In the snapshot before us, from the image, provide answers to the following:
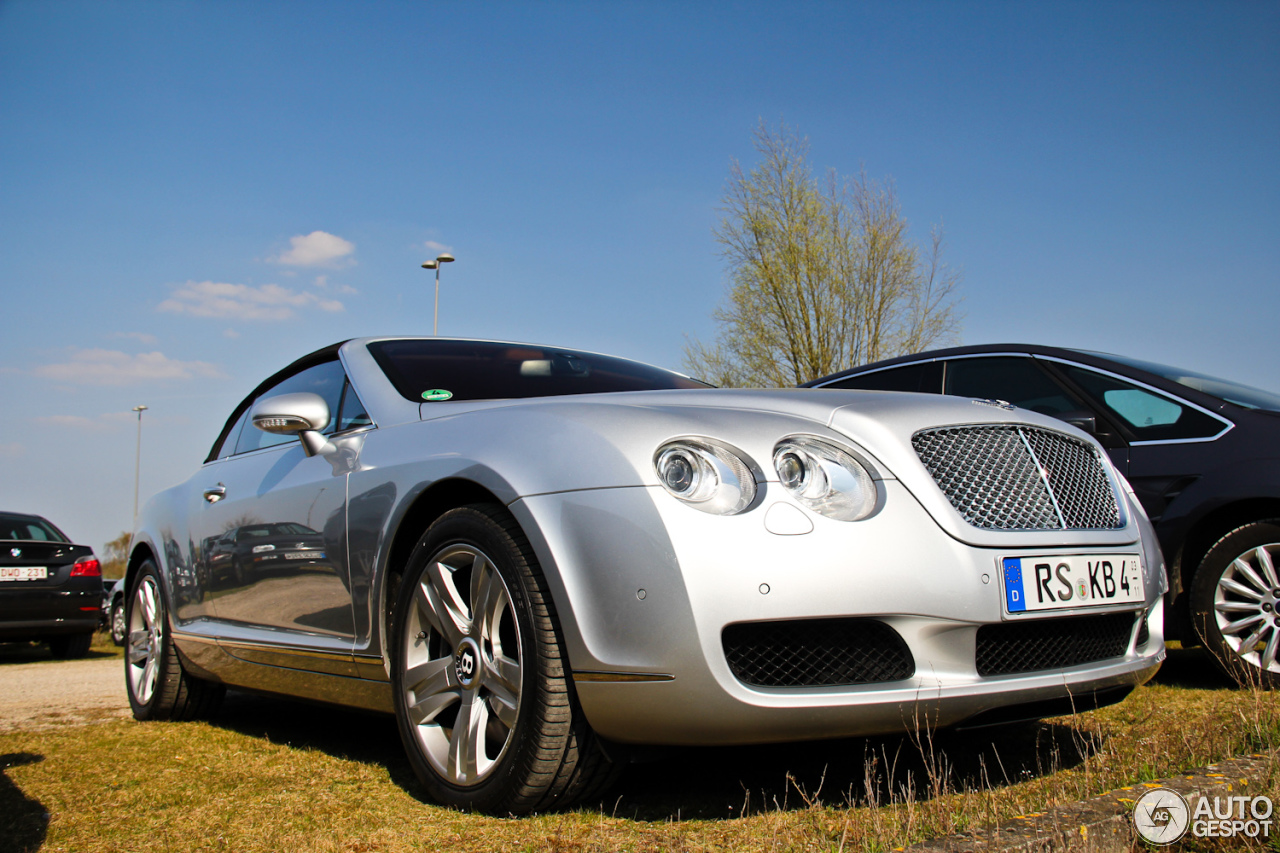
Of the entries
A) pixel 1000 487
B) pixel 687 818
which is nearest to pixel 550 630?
pixel 687 818

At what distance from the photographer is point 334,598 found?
3.21 meters

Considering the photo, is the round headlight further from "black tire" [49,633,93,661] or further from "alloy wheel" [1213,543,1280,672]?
"black tire" [49,633,93,661]

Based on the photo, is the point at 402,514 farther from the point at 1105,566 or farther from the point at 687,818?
the point at 1105,566

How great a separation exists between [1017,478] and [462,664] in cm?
153

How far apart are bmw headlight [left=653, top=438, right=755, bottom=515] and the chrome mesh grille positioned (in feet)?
1.64

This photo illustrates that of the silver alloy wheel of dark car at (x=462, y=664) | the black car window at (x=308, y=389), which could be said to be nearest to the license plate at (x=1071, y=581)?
the silver alloy wheel of dark car at (x=462, y=664)

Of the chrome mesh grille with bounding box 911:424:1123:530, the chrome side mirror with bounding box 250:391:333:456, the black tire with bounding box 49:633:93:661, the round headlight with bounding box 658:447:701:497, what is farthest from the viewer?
the black tire with bounding box 49:633:93:661

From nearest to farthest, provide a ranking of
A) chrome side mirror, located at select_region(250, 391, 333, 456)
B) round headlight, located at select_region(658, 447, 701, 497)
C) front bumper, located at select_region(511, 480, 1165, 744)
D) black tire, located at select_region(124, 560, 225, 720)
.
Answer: front bumper, located at select_region(511, 480, 1165, 744)
round headlight, located at select_region(658, 447, 701, 497)
chrome side mirror, located at select_region(250, 391, 333, 456)
black tire, located at select_region(124, 560, 225, 720)

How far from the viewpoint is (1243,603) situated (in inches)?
164

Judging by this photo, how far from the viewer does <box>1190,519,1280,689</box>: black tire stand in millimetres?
4113

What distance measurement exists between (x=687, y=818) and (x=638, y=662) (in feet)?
1.66

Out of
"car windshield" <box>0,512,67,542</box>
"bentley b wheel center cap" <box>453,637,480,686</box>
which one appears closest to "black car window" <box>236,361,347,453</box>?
"bentley b wheel center cap" <box>453,637,480,686</box>

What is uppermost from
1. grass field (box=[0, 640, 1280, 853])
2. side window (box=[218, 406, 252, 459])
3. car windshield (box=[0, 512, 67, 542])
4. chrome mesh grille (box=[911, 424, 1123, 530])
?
side window (box=[218, 406, 252, 459])

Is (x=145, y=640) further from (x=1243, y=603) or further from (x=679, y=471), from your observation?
(x=1243, y=603)
